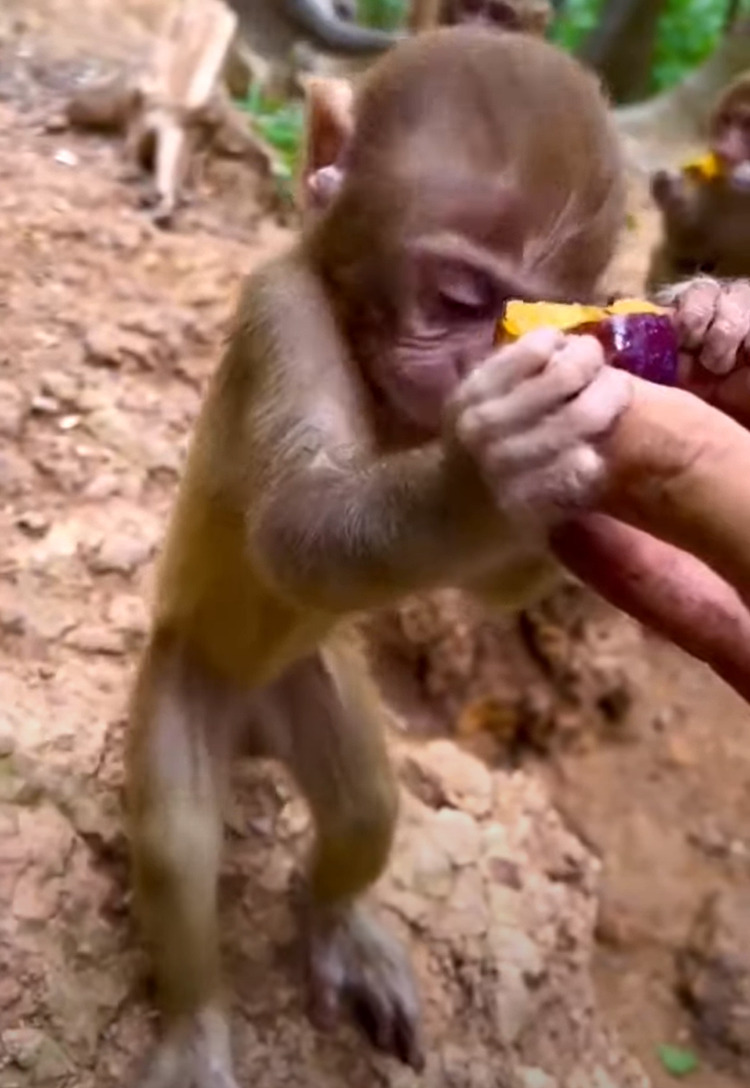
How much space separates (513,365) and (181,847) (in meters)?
1.21

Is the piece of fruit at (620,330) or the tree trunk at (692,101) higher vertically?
the piece of fruit at (620,330)

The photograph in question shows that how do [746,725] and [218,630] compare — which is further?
[746,725]

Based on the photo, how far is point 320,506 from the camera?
192 centimetres

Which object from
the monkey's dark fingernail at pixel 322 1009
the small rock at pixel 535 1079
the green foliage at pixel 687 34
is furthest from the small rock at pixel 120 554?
the green foliage at pixel 687 34

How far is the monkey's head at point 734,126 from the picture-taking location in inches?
164

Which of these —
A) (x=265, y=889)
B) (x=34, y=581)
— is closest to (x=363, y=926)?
(x=265, y=889)

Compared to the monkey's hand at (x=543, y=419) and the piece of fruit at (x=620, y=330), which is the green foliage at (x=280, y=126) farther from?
the monkey's hand at (x=543, y=419)

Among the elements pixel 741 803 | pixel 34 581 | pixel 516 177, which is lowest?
pixel 741 803

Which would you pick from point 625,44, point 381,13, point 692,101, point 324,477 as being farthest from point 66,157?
point 381,13

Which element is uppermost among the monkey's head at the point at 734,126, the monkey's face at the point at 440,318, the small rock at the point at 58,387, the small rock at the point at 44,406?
the monkey's face at the point at 440,318

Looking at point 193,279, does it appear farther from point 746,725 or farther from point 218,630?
point 746,725

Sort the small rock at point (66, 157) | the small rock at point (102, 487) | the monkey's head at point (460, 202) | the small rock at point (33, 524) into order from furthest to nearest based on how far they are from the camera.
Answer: the small rock at point (66, 157) < the small rock at point (102, 487) < the small rock at point (33, 524) < the monkey's head at point (460, 202)

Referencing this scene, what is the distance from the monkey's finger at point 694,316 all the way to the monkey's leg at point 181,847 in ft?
3.69

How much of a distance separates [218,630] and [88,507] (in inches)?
31.9
